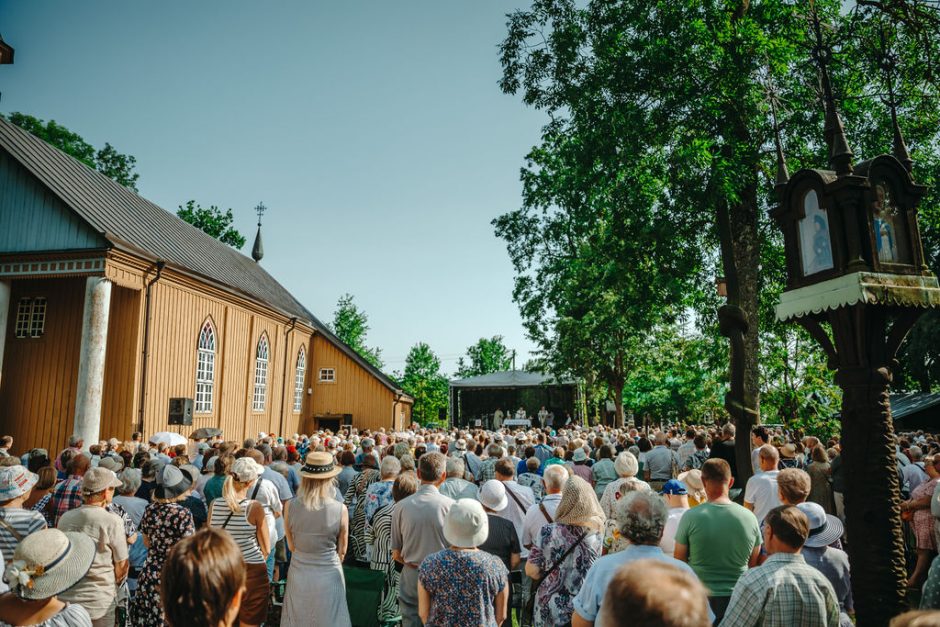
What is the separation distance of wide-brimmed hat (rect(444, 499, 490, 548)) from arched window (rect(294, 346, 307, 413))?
95.3 ft

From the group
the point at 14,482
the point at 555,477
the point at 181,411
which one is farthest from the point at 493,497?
the point at 181,411

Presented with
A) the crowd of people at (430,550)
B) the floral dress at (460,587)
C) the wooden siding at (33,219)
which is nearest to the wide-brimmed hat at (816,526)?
the crowd of people at (430,550)

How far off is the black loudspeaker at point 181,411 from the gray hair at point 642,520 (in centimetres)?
1918

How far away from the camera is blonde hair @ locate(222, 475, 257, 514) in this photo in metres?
5.08

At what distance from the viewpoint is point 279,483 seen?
7367 millimetres

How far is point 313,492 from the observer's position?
486cm

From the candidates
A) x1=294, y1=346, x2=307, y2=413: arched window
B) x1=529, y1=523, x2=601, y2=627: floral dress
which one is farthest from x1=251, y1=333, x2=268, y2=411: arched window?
x1=529, y1=523, x2=601, y2=627: floral dress

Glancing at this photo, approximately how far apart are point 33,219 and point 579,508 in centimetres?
2055

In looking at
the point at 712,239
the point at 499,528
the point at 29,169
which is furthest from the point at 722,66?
the point at 29,169

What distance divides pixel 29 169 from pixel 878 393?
22073 millimetres

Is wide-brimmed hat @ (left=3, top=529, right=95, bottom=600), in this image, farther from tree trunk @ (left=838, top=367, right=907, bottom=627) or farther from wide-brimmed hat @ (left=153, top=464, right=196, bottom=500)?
tree trunk @ (left=838, top=367, right=907, bottom=627)

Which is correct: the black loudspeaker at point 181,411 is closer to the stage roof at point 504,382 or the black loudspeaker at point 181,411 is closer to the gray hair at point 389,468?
the gray hair at point 389,468

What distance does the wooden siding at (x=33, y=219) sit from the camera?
18.1m

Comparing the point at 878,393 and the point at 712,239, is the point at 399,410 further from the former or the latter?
the point at 878,393
